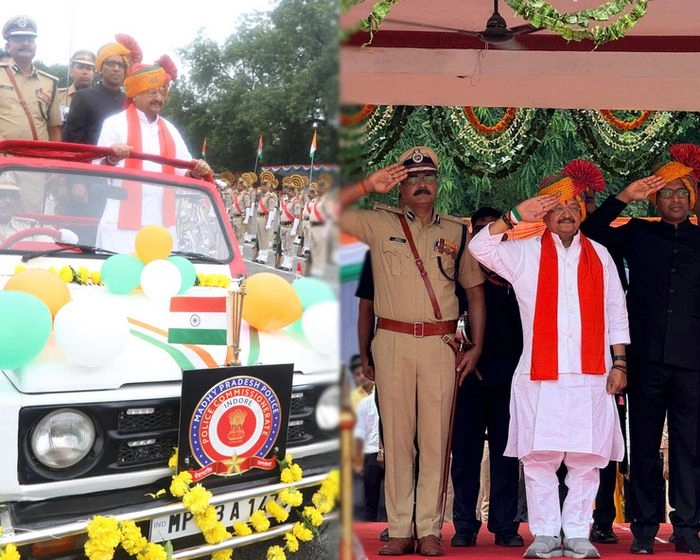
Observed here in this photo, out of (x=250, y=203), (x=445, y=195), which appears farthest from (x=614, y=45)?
(x=445, y=195)

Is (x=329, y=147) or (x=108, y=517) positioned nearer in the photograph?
(x=329, y=147)

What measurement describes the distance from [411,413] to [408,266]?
0.64 metres

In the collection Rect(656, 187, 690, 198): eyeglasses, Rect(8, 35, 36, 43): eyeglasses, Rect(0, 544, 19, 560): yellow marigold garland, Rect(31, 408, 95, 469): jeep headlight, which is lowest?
Rect(0, 544, 19, 560): yellow marigold garland

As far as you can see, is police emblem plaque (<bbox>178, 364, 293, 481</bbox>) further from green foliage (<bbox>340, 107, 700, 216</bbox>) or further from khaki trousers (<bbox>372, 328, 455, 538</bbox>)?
green foliage (<bbox>340, 107, 700, 216</bbox>)

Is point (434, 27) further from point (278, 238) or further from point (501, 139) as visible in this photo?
point (501, 139)

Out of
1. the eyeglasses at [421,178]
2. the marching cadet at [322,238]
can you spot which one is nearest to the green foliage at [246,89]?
the eyeglasses at [421,178]

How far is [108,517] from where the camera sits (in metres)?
2.89

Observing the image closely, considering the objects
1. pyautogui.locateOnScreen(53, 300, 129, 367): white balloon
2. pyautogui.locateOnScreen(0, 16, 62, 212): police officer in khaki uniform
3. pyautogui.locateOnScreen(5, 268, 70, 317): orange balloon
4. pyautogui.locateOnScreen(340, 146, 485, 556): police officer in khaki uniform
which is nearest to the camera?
pyautogui.locateOnScreen(53, 300, 129, 367): white balloon

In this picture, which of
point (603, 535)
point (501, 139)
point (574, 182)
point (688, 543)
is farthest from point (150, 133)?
point (688, 543)

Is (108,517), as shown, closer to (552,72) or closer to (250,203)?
(250,203)

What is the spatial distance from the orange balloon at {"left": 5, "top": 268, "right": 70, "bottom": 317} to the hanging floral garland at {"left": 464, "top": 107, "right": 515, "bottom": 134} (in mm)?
3074

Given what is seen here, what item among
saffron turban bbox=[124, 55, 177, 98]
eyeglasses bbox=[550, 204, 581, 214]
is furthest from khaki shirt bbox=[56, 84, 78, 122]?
eyeglasses bbox=[550, 204, 581, 214]

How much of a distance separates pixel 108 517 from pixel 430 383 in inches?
59.6

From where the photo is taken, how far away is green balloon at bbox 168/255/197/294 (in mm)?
3918
